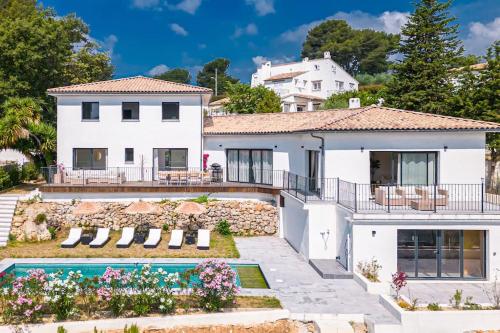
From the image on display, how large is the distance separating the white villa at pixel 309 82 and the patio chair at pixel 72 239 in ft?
165

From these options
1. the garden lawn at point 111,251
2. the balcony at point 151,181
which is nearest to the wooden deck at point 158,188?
the balcony at point 151,181

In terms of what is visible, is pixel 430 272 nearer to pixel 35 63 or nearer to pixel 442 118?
pixel 442 118

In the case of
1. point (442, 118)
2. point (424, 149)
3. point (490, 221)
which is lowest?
point (490, 221)

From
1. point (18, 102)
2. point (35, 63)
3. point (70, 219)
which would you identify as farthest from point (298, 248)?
point (35, 63)

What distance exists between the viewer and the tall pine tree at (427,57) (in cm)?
4428

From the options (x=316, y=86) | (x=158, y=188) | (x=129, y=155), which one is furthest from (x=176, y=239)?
(x=316, y=86)

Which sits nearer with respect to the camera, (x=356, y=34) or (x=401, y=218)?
(x=401, y=218)

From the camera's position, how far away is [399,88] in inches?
1801

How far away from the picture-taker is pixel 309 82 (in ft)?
263

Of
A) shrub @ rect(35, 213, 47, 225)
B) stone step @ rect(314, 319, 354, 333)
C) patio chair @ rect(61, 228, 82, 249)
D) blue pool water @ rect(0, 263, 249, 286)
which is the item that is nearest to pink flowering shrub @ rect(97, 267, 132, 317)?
blue pool water @ rect(0, 263, 249, 286)

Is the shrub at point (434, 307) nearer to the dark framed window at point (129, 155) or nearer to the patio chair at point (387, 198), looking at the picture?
the patio chair at point (387, 198)

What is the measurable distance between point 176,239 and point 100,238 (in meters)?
4.42

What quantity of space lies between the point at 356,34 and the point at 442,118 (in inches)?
4184

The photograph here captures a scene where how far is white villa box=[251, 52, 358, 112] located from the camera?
246 ft
